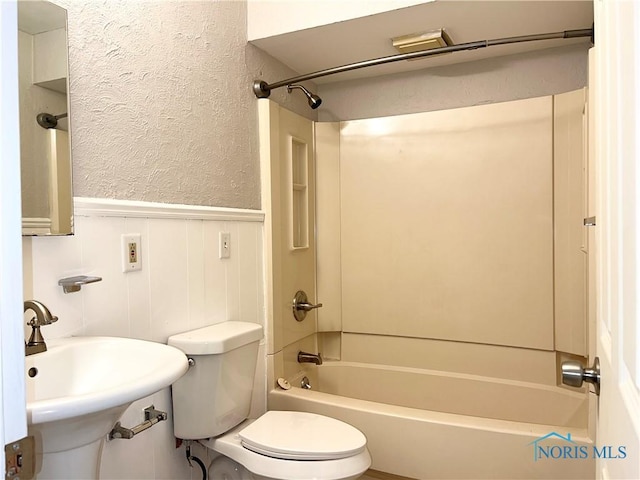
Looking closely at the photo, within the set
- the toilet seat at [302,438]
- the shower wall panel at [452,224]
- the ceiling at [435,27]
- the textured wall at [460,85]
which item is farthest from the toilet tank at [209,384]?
the textured wall at [460,85]

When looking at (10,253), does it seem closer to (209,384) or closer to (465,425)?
(209,384)

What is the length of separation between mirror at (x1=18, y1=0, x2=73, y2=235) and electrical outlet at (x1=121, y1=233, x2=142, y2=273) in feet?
0.73

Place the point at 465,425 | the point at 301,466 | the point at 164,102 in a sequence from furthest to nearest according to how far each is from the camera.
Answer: the point at 465,425, the point at 164,102, the point at 301,466

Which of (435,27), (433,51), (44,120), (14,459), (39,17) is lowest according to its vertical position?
(14,459)

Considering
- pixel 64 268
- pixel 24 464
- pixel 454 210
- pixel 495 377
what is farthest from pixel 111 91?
pixel 495 377

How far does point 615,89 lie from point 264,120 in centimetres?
183

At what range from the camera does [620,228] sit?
0.55 m

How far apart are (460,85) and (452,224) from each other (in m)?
0.78

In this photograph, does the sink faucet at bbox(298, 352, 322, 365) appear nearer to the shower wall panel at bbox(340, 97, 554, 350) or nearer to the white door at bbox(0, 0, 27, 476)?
the shower wall panel at bbox(340, 97, 554, 350)

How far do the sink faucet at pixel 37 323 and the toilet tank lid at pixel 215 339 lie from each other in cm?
50

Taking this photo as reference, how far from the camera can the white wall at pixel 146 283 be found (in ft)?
4.33

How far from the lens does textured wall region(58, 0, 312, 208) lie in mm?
1434

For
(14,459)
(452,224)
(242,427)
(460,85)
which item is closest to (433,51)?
(460,85)
